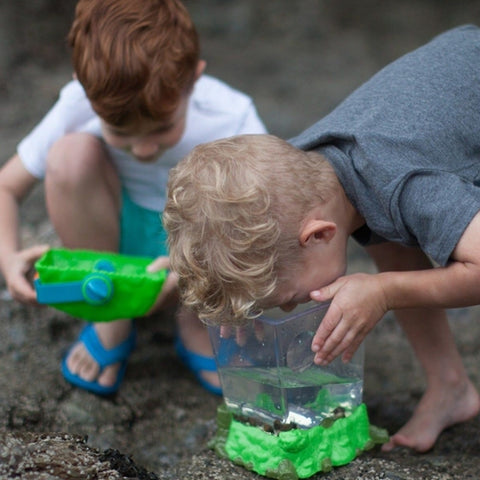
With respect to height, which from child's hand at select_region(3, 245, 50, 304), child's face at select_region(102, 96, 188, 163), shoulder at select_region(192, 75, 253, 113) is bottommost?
child's hand at select_region(3, 245, 50, 304)

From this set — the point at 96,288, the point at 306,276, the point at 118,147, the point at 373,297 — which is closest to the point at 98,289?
the point at 96,288

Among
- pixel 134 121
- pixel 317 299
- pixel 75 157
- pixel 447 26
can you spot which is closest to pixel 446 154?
pixel 317 299

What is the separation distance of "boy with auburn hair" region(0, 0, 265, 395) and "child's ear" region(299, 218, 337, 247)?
0.47 meters

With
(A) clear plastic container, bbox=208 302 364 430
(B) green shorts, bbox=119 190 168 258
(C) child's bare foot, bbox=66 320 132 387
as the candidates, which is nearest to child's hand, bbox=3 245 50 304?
(C) child's bare foot, bbox=66 320 132 387

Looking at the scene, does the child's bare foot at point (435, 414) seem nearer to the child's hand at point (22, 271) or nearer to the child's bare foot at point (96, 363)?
the child's bare foot at point (96, 363)

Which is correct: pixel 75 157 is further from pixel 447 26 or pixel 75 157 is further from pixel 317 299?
pixel 447 26

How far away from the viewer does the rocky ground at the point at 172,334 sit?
1.56 meters

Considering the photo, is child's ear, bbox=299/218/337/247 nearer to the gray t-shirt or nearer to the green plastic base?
the gray t-shirt

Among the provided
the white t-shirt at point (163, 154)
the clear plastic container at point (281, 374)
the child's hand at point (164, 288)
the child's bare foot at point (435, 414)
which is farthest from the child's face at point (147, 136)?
the child's bare foot at point (435, 414)

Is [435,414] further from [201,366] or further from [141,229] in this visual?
[141,229]

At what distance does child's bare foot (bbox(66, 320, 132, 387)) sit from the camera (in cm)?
200

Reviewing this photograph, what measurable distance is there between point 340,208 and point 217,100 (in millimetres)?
761

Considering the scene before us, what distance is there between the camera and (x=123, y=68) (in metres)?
1.78

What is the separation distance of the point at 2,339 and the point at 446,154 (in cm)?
127
